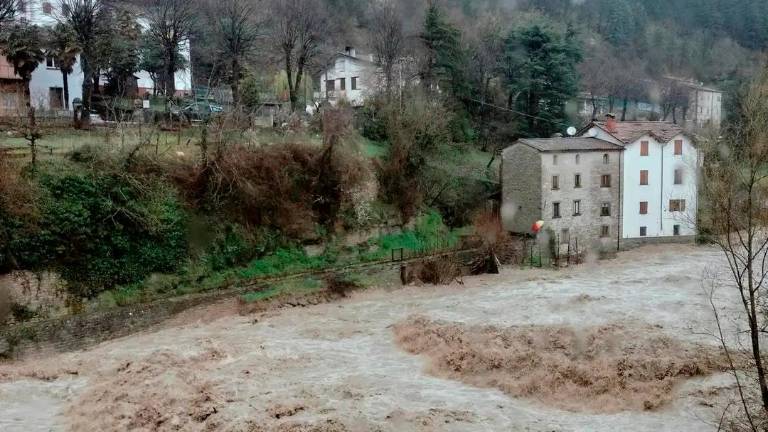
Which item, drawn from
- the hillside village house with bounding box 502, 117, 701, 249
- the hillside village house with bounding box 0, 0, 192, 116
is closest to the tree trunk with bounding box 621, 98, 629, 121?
the hillside village house with bounding box 502, 117, 701, 249

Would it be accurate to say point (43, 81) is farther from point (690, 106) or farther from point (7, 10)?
point (690, 106)

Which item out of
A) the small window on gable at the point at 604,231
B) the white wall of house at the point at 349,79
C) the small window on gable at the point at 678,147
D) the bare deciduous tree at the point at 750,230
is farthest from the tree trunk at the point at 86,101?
the small window on gable at the point at 678,147

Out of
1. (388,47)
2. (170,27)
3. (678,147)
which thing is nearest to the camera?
(170,27)

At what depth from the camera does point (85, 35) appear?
32625 millimetres

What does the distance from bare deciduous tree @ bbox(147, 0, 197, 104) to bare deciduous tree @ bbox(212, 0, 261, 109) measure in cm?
226

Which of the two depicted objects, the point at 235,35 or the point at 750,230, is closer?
the point at 750,230

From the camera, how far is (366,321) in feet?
85.2

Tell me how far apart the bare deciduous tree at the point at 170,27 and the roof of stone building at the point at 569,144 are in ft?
63.1

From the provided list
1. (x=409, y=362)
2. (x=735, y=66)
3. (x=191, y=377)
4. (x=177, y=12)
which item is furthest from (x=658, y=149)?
(x=735, y=66)

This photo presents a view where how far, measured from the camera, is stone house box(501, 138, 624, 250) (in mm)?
36906

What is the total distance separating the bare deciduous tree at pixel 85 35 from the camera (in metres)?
32.5

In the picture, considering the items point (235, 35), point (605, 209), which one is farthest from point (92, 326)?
point (605, 209)

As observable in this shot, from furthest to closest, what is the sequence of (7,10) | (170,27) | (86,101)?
(170,27) < (86,101) < (7,10)

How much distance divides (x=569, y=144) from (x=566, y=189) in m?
2.56
